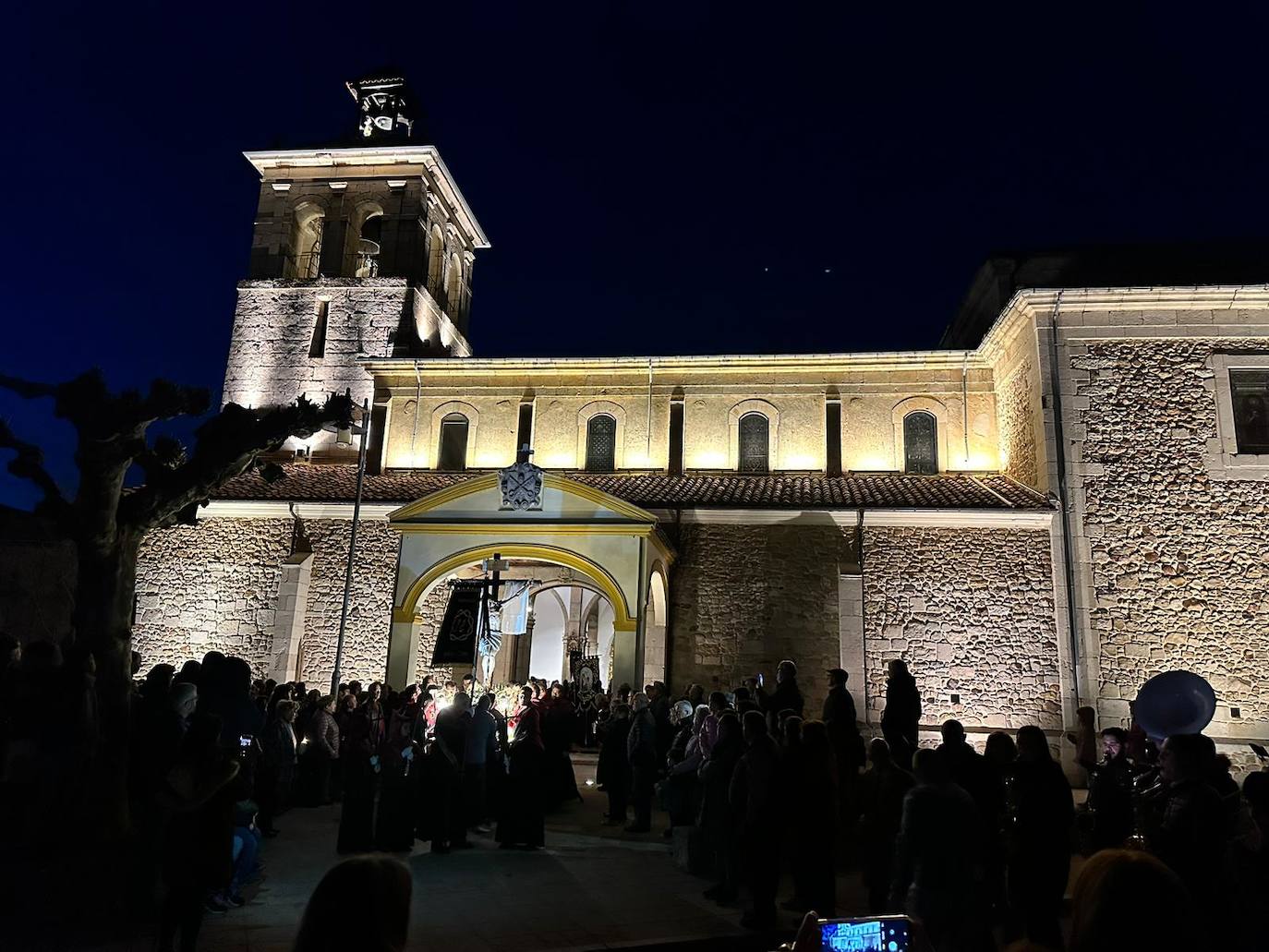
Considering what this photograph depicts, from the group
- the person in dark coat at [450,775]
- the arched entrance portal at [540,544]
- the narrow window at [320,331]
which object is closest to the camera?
the person in dark coat at [450,775]

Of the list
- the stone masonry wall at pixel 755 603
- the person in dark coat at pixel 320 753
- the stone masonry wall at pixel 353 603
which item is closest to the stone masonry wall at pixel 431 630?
the stone masonry wall at pixel 353 603

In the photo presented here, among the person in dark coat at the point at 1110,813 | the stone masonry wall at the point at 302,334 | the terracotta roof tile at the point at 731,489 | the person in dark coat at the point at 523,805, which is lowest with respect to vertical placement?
the person in dark coat at the point at 523,805

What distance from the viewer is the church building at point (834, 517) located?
16578 mm

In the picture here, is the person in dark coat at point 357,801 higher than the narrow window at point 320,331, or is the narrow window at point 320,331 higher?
the narrow window at point 320,331

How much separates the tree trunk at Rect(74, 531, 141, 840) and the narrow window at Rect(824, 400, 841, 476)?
1559 cm

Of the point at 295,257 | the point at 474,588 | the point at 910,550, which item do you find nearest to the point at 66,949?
the point at 474,588

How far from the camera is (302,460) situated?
77.0 ft

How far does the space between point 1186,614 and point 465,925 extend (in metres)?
15.3

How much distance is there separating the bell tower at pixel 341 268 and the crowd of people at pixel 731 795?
15.1 meters

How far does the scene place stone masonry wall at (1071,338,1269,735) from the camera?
16.2 meters

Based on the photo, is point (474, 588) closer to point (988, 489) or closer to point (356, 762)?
point (356, 762)

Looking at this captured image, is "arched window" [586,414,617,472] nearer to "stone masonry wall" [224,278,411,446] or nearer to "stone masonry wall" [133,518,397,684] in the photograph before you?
"stone masonry wall" [133,518,397,684]

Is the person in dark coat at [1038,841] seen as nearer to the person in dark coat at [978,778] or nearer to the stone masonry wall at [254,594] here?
the person in dark coat at [978,778]

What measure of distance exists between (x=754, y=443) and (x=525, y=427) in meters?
5.99
